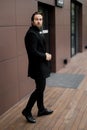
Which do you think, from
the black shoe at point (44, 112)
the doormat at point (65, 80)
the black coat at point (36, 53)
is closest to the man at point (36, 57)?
the black coat at point (36, 53)

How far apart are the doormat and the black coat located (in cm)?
224

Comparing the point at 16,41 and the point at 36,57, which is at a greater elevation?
the point at 16,41

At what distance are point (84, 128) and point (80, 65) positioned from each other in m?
5.20

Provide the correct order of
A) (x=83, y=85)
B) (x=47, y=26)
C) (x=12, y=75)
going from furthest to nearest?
1. (x=47, y=26)
2. (x=83, y=85)
3. (x=12, y=75)

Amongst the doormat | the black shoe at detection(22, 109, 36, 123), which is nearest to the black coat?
the black shoe at detection(22, 109, 36, 123)

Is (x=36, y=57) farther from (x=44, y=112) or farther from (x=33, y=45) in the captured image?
(x=44, y=112)

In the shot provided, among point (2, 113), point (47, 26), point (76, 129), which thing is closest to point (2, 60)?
point (2, 113)

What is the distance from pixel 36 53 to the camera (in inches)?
142

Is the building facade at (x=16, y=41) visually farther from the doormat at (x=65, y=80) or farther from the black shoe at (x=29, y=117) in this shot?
the doormat at (x=65, y=80)

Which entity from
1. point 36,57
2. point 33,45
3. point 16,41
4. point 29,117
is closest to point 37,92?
point 29,117

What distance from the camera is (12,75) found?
14.9 feet

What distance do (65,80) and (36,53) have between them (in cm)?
305

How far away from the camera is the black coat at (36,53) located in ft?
11.9

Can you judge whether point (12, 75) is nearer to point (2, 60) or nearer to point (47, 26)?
point (2, 60)
